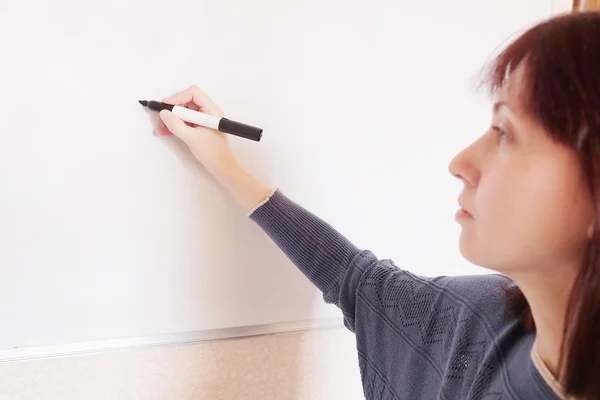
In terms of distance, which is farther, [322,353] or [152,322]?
[322,353]

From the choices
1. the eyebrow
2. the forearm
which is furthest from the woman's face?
the forearm

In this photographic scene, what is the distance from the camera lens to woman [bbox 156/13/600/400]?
0.40 meters

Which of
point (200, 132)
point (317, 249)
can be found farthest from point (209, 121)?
point (317, 249)

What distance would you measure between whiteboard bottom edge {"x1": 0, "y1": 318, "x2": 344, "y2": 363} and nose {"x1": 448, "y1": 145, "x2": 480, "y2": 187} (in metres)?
0.30

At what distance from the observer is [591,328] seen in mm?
429

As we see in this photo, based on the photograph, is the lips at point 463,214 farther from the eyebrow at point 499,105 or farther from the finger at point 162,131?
the finger at point 162,131

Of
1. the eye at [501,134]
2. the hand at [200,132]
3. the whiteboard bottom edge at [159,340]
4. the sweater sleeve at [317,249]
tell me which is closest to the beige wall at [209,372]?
the whiteboard bottom edge at [159,340]

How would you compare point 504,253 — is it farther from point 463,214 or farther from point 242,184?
point 242,184

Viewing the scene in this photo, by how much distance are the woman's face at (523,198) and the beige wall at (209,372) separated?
31 cm

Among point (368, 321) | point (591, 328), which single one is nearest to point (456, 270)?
point (368, 321)

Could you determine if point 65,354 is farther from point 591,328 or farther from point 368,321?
point 591,328

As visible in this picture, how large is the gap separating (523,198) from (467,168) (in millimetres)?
69

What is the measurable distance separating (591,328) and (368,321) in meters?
0.24

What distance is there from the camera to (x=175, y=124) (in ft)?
1.71
